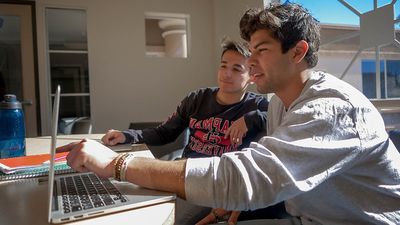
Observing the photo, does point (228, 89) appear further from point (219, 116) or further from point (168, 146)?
point (168, 146)

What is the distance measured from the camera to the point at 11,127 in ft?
3.80

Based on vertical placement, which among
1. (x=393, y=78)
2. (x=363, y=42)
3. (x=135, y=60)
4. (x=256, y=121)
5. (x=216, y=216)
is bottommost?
(x=216, y=216)

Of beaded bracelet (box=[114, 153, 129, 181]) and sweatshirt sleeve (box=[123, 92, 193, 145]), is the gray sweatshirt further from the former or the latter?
sweatshirt sleeve (box=[123, 92, 193, 145])

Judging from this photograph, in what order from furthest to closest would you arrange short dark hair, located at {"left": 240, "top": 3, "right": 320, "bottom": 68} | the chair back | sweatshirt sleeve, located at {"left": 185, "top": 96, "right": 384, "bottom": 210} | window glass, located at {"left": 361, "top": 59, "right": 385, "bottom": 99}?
window glass, located at {"left": 361, "top": 59, "right": 385, "bottom": 99}
the chair back
short dark hair, located at {"left": 240, "top": 3, "right": 320, "bottom": 68}
sweatshirt sleeve, located at {"left": 185, "top": 96, "right": 384, "bottom": 210}

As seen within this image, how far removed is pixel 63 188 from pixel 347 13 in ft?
8.55

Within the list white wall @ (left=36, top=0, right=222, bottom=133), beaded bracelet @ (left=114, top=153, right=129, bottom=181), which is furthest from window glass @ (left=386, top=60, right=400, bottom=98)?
white wall @ (left=36, top=0, right=222, bottom=133)

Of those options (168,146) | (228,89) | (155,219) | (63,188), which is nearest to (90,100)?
(168,146)

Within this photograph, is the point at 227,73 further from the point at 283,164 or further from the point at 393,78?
the point at 393,78

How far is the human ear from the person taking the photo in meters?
0.97

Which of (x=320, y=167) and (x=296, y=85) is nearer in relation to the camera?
(x=320, y=167)

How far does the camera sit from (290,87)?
1018mm

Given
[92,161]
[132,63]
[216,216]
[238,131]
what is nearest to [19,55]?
[132,63]

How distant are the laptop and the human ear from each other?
1.89ft

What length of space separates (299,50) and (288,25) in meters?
0.08
